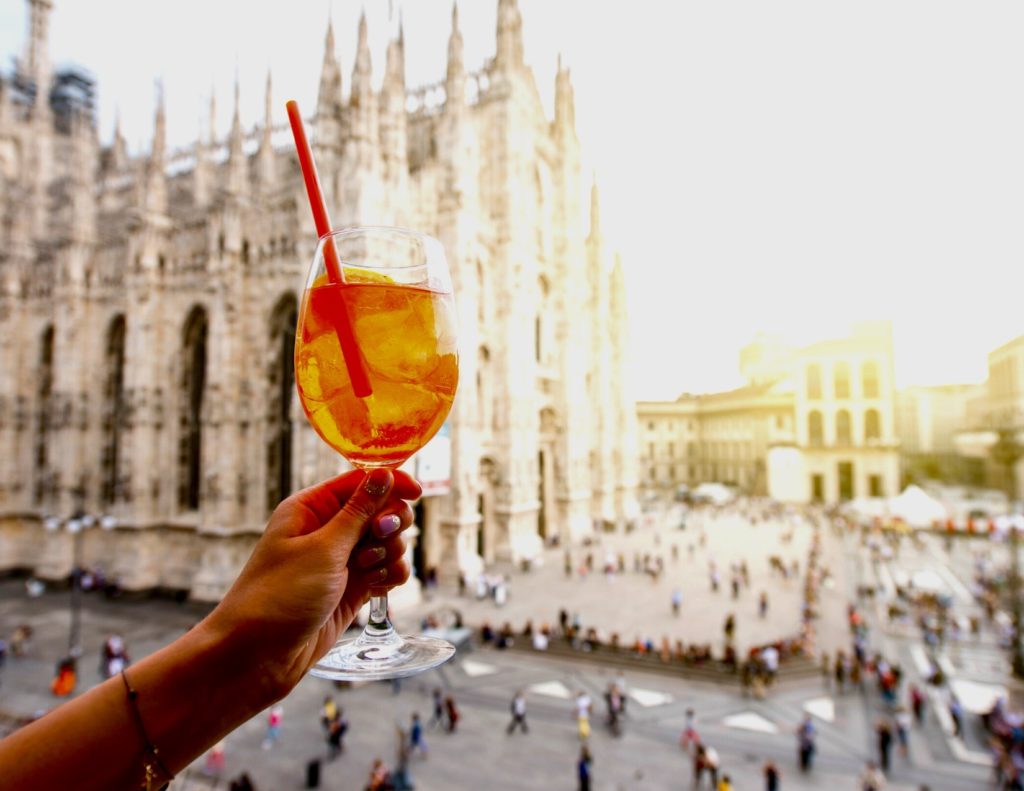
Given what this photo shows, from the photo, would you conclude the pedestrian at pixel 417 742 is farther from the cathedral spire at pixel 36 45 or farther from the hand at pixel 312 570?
the cathedral spire at pixel 36 45

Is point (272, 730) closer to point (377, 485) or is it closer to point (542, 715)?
point (542, 715)

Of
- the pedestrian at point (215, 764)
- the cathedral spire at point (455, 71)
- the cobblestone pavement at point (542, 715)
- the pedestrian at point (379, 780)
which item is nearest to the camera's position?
the pedestrian at point (379, 780)

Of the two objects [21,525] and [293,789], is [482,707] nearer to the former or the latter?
[293,789]

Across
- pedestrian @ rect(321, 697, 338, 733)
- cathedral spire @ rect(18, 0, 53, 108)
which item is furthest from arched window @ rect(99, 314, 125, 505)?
cathedral spire @ rect(18, 0, 53, 108)

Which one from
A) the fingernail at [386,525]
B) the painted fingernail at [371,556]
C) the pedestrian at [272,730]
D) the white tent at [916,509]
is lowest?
the pedestrian at [272,730]

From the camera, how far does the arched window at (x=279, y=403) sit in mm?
20953

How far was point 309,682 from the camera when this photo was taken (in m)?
15.1

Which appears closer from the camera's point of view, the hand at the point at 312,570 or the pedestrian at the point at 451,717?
the hand at the point at 312,570

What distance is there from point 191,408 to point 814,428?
149 ft

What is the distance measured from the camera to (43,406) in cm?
2664

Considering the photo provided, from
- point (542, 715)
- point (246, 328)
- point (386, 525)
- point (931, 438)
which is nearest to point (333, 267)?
point (386, 525)

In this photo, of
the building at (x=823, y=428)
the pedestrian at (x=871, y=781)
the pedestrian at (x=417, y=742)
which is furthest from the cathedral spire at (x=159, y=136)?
the building at (x=823, y=428)

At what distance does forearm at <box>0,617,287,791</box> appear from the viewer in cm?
100

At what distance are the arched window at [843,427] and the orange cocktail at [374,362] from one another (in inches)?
2088
